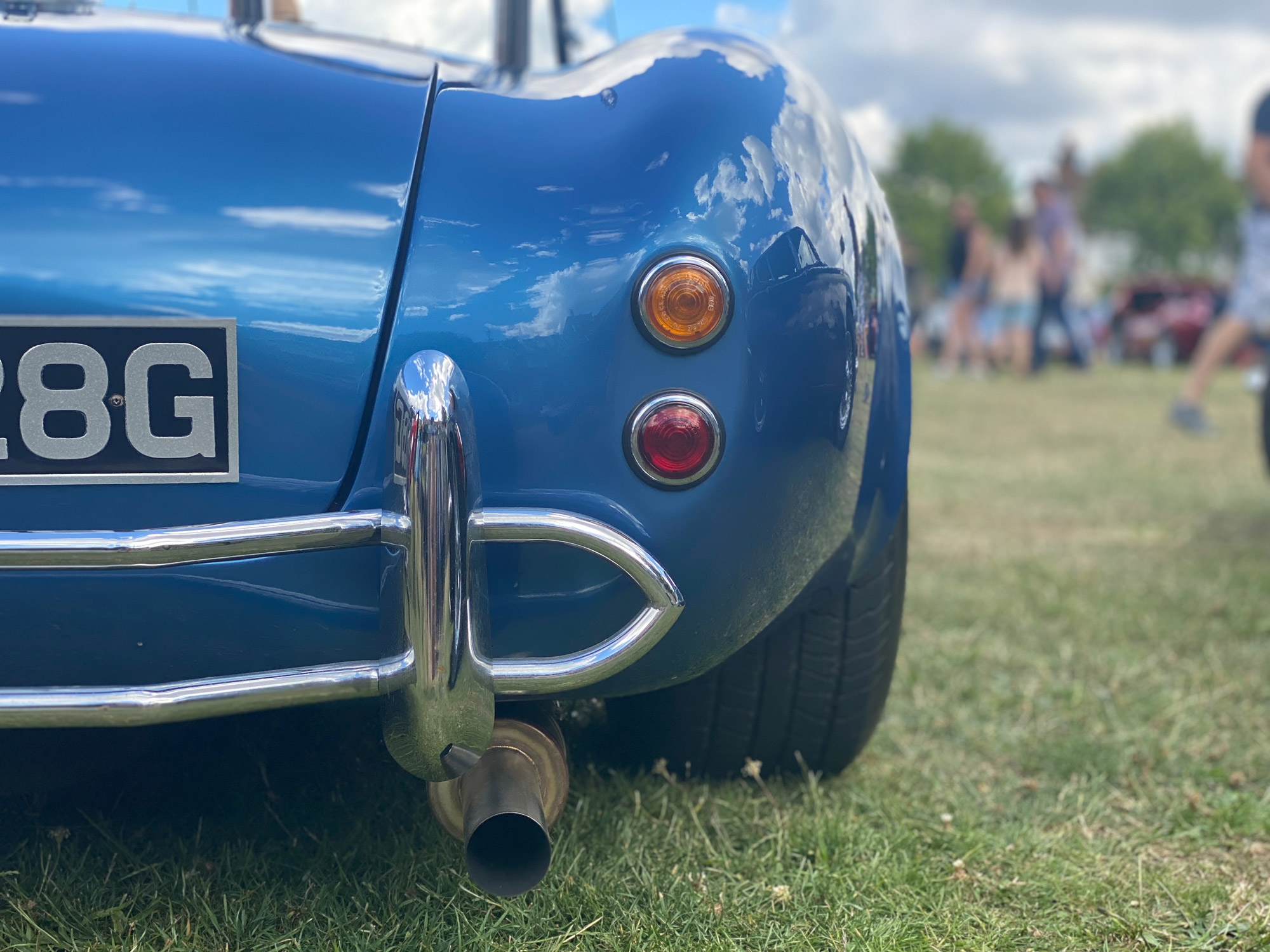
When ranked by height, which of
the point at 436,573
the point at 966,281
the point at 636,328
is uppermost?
the point at 636,328

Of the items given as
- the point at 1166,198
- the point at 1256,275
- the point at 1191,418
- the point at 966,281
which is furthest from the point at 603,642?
the point at 1166,198

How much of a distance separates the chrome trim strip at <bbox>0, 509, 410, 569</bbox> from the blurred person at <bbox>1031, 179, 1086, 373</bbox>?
1183 cm

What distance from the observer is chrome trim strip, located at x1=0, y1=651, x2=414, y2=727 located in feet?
4.07

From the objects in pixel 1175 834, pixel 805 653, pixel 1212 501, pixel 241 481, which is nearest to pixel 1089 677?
pixel 1175 834

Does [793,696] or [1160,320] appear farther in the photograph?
[1160,320]

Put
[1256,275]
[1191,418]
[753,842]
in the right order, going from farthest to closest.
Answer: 1. [1191,418]
2. [1256,275]
3. [753,842]

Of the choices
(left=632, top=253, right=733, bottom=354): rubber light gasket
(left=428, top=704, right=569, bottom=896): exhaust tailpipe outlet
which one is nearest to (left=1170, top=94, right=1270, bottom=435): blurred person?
(left=632, top=253, right=733, bottom=354): rubber light gasket

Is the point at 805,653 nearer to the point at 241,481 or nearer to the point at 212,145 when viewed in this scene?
the point at 241,481

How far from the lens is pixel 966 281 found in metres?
12.4

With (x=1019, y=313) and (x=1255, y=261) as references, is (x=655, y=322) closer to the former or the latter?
(x=1255, y=261)

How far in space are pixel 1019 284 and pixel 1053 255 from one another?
26.1 inches

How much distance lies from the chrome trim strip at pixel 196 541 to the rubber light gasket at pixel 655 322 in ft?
1.11

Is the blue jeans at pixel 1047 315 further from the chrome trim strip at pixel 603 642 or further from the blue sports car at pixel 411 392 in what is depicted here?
the chrome trim strip at pixel 603 642

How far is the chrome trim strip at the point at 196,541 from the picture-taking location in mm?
1210
